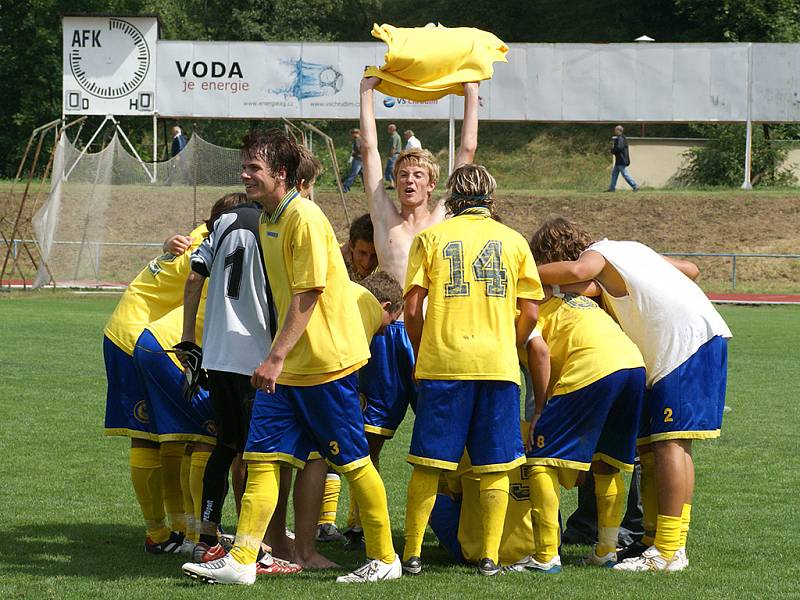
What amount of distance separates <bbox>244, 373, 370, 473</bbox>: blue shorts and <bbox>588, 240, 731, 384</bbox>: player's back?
1.53m

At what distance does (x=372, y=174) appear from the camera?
6262 millimetres

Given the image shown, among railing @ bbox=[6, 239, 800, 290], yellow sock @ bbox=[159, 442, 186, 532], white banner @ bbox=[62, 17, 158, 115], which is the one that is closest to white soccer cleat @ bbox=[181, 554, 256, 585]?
yellow sock @ bbox=[159, 442, 186, 532]

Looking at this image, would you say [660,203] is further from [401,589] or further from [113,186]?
[401,589]

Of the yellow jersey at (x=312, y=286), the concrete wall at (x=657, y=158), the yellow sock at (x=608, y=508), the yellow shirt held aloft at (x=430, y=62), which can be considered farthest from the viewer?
the concrete wall at (x=657, y=158)

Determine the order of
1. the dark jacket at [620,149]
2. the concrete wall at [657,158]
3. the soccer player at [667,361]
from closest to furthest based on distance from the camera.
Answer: the soccer player at [667,361]
the dark jacket at [620,149]
the concrete wall at [657,158]

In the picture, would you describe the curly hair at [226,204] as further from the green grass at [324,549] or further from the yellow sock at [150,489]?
the green grass at [324,549]

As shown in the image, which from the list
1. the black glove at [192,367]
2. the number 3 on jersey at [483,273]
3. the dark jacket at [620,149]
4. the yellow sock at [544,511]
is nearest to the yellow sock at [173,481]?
the black glove at [192,367]

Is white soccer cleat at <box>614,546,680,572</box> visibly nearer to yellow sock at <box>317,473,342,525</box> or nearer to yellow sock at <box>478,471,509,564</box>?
yellow sock at <box>478,471,509,564</box>

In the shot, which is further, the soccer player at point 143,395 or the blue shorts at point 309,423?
the soccer player at point 143,395

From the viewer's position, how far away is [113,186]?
81.0 feet

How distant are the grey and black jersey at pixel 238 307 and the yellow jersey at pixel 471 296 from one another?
69 cm

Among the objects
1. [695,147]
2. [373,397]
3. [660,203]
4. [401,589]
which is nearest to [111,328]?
[373,397]

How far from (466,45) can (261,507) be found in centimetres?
280

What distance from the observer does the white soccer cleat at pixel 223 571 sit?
5.19 meters
